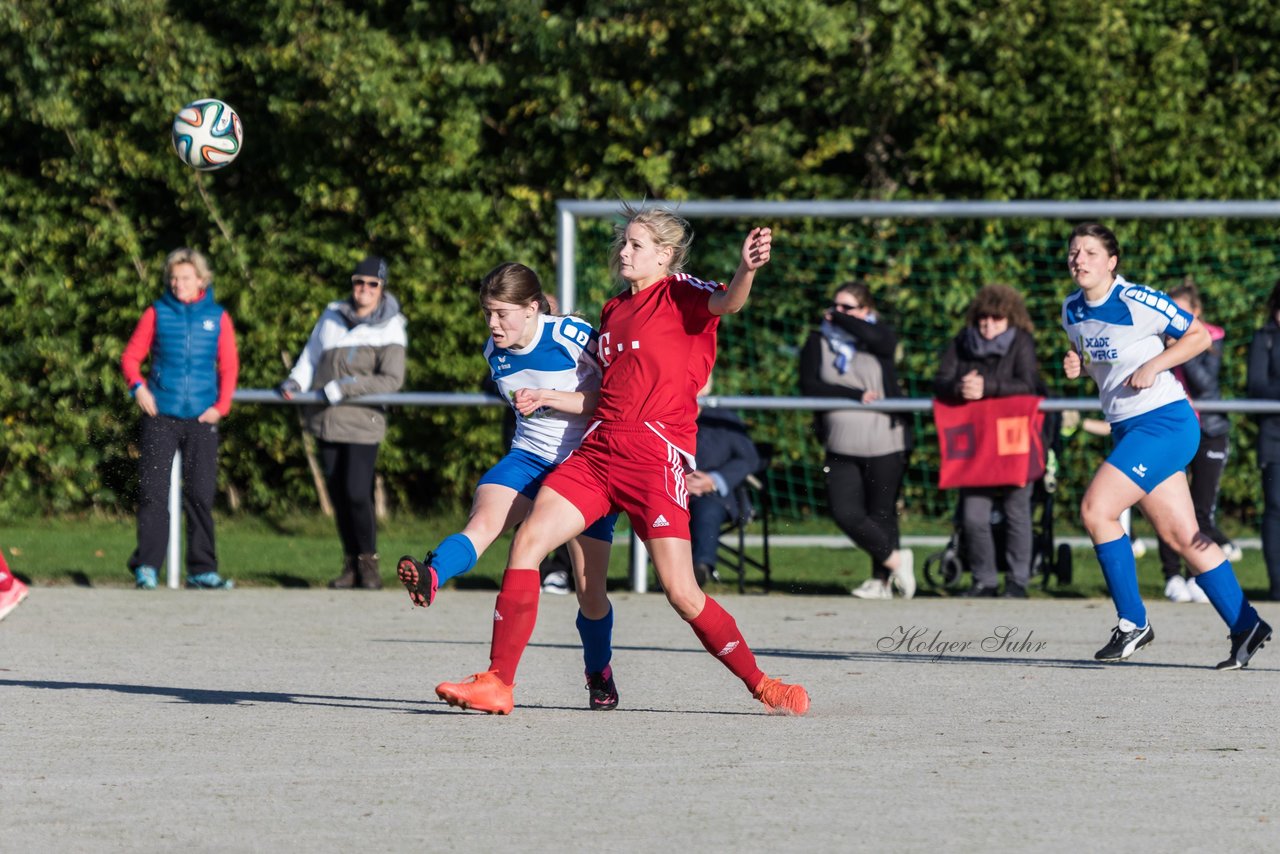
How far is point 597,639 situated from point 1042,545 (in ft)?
18.7

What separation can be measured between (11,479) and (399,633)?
24.1ft

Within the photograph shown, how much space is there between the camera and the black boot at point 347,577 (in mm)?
12289

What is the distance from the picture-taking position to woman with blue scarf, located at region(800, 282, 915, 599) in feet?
39.2

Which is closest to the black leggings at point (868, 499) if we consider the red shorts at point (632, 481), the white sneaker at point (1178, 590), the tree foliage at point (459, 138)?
the white sneaker at point (1178, 590)

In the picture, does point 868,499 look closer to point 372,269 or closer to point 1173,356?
point 372,269

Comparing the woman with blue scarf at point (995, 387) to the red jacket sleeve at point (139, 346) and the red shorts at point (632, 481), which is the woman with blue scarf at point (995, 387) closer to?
the red jacket sleeve at point (139, 346)

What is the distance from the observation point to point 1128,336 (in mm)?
8516

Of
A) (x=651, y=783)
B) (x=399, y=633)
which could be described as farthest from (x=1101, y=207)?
(x=651, y=783)

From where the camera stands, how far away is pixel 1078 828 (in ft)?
16.4

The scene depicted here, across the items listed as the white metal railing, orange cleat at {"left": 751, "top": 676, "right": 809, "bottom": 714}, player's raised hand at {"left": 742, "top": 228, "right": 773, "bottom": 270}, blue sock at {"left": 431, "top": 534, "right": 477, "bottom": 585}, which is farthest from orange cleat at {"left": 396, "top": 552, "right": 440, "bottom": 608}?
the white metal railing

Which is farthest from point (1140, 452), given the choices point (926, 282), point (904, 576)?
point (926, 282)

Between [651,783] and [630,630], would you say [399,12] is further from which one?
[651,783]

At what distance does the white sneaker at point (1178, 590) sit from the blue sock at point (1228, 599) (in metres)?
3.35

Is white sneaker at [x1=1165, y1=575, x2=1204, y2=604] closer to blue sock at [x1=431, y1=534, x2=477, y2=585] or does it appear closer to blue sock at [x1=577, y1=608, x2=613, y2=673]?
blue sock at [x1=577, y1=608, x2=613, y2=673]
